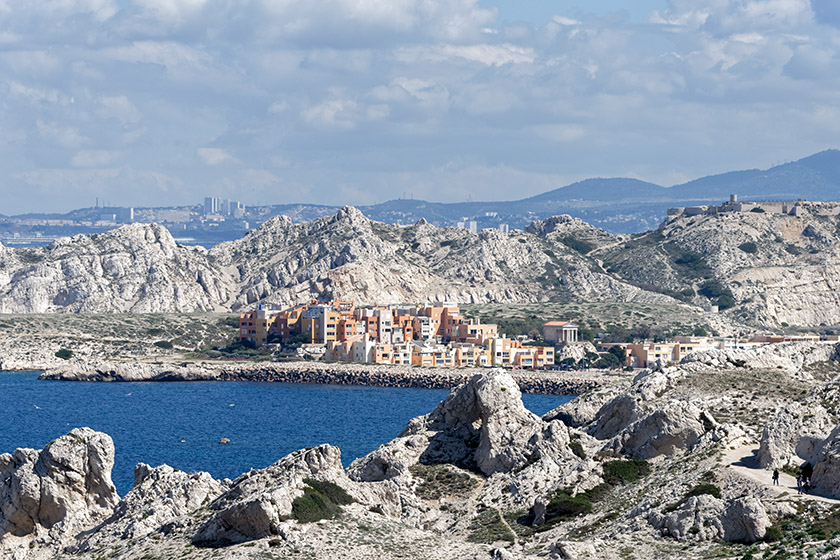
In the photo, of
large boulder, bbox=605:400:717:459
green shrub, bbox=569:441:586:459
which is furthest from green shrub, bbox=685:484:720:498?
green shrub, bbox=569:441:586:459

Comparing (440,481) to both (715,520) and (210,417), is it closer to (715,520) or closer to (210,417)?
(715,520)

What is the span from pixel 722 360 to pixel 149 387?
3350 inches

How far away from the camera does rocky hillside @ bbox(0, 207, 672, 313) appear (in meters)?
172

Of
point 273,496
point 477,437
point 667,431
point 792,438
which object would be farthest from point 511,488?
point 273,496

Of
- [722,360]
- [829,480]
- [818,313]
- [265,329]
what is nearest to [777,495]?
[829,480]

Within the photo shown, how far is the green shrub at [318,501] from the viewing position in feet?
105

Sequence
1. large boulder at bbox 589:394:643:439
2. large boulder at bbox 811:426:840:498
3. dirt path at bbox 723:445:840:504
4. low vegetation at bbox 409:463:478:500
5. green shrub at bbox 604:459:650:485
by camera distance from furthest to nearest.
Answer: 1. large boulder at bbox 589:394:643:439
2. low vegetation at bbox 409:463:478:500
3. green shrub at bbox 604:459:650:485
4. large boulder at bbox 811:426:840:498
5. dirt path at bbox 723:445:840:504

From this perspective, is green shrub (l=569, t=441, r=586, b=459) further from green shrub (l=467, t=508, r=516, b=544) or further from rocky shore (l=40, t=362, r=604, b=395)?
rocky shore (l=40, t=362, r=604, b=395)

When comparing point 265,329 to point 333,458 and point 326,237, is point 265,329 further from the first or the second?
point 333,458

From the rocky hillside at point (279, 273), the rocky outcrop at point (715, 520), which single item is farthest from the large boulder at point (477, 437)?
the rocky hillside at point (279, 273)

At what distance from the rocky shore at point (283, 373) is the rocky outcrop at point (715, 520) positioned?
312 ft

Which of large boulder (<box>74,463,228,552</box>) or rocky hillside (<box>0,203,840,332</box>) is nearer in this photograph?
large boulder (<box>74,463,228,552</box>)

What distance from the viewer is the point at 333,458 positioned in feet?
118

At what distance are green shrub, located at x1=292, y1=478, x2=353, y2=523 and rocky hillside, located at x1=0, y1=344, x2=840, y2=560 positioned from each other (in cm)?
5
